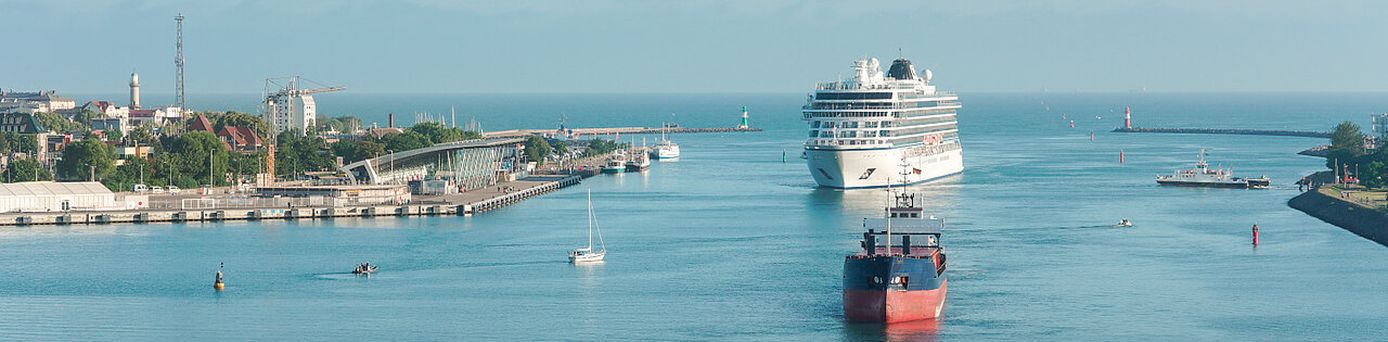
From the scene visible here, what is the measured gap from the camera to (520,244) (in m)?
66.6

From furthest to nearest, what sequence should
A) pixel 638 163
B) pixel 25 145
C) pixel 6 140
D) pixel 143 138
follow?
pixel 638 163 → pixel 6 140 → pixel 143 138 → pixel 25 145

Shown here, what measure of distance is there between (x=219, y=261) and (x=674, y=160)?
238 ft

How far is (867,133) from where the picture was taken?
9538 cm

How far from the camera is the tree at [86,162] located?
9175 centimetres

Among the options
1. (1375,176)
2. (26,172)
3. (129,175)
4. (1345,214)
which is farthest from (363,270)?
(1375,176)

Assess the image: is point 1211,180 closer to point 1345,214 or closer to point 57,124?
point 1345,214

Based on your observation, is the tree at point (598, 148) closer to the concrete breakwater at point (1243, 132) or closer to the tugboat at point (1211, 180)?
the tugboat at point (1211, 180)

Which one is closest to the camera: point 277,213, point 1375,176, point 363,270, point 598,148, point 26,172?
point 363,270

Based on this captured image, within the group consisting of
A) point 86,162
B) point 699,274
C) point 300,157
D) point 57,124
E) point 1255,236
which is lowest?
point 699,274

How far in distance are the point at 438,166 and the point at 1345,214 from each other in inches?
1689

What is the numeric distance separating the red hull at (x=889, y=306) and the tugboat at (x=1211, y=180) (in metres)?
51.4

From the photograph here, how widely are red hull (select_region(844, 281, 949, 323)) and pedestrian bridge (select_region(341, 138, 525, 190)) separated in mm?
45627

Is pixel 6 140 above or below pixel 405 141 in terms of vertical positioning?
above

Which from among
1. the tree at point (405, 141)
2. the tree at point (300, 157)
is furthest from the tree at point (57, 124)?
the tree at point (300, 157)
